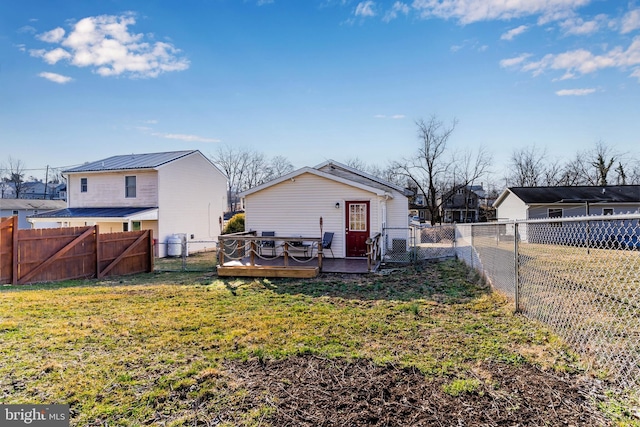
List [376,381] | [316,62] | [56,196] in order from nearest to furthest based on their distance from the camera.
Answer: [376,381], [316,62], [56,196]

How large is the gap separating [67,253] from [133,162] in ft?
34.6

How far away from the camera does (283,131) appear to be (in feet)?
74.2

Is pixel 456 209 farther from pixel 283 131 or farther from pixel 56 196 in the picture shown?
pixel 56 196

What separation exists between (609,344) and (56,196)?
67023mm

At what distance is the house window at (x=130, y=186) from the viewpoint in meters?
18.2

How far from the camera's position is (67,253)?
10.4 meters

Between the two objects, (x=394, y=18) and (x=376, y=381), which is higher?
(x=394, y=18)

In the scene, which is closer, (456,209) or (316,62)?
(316,62)

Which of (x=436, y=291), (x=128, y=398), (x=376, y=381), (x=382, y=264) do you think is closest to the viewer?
(x=128, y=398)

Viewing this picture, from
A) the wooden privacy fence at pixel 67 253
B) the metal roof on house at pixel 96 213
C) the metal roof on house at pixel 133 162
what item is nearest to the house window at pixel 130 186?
the metal roof on house at pixel 133 162

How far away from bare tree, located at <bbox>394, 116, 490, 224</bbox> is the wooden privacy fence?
26.9 metres

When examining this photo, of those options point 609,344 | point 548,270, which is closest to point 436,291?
point 548,270

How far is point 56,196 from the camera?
52.4 meters

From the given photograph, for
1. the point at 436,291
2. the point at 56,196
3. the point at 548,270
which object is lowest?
the point at 436,291
